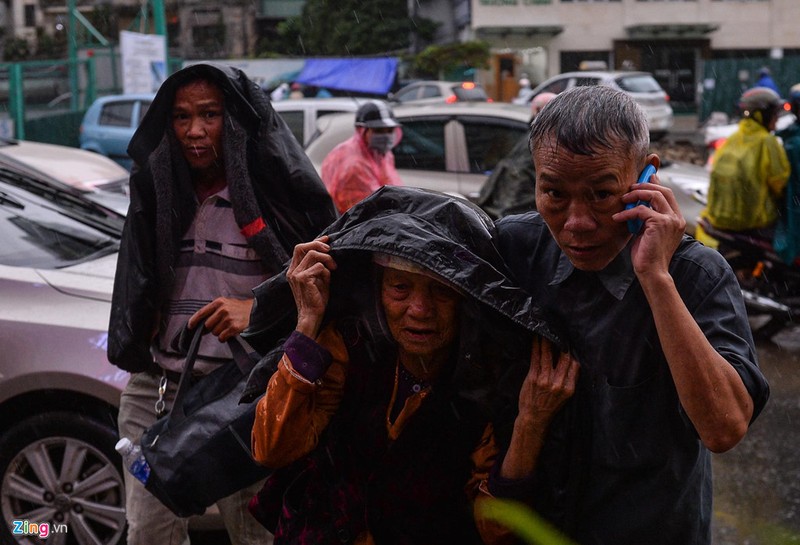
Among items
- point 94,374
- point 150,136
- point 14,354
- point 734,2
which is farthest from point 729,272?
point 734,2

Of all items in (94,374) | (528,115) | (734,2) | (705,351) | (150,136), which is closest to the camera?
(705,351)

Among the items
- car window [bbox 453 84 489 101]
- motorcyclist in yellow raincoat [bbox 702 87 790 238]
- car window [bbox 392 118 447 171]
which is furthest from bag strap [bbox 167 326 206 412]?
car window [bbox 453 84 489 101]

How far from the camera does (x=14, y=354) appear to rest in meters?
3.79

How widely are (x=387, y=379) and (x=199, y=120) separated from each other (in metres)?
1.20

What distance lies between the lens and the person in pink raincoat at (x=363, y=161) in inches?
237

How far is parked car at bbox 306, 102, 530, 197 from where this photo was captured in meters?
8.56

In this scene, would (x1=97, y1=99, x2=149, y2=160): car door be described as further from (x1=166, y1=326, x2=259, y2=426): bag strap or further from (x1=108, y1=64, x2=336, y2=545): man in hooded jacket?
(x1=166, y1=326, x2=259, y2=426): bag strap

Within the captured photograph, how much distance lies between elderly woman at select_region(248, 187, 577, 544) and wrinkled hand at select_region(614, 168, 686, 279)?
310mm

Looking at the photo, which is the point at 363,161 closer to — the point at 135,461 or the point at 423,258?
the point at 135,461

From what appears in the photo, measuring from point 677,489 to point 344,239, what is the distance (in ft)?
2.53

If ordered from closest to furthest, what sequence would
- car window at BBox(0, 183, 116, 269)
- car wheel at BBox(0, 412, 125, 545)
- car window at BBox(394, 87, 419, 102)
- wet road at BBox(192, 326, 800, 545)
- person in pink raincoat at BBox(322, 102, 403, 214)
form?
car wheel at BBox(0, 412, 125, 545)
car window at BBox(0, 183, 116, 269)
wet road at BBox(192, 326, 800, 545)
person in pink raincoat at BBox(322, 102, 403, 214)
car window at BBox(394, 87, 419, 102)

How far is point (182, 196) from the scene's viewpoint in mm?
2912

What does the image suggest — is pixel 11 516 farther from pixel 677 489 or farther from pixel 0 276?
pixel 677 489

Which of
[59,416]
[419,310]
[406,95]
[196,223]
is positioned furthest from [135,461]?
[406,95]
